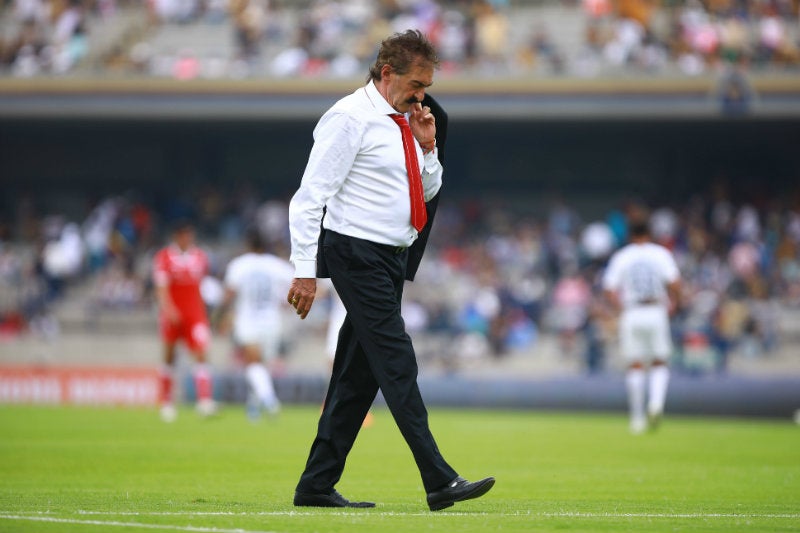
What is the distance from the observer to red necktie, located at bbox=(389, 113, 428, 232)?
289 inches

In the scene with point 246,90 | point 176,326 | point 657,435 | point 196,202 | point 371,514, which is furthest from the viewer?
point 196,202

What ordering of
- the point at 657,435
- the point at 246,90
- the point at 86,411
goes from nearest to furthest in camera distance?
the point at 657,435, the point at 86,411, the point at 246,90

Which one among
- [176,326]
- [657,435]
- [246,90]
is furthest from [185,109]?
[657,435]

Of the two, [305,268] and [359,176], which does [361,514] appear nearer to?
[305,268]

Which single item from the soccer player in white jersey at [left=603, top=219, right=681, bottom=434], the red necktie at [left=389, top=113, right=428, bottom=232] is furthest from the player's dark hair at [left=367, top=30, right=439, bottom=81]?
the soccer player in white jersey at [left=603, top=219, right=681, bottom=434]

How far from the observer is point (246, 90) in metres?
31.3

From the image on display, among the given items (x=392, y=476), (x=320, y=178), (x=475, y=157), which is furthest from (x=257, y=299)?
(x=475, y=157)

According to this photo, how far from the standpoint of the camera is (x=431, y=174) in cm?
754

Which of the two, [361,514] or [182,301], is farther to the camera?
[182,301]

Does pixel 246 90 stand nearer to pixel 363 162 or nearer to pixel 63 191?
pixel 63 191

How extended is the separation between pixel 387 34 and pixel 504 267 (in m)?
6.48

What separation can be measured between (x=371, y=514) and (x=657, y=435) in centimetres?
1051

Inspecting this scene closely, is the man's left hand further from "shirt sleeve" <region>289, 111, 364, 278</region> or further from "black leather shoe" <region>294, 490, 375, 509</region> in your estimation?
"black leather shoe" <region>294, 490, 375, 509</region>

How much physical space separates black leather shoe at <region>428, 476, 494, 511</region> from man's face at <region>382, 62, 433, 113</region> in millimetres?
2028
